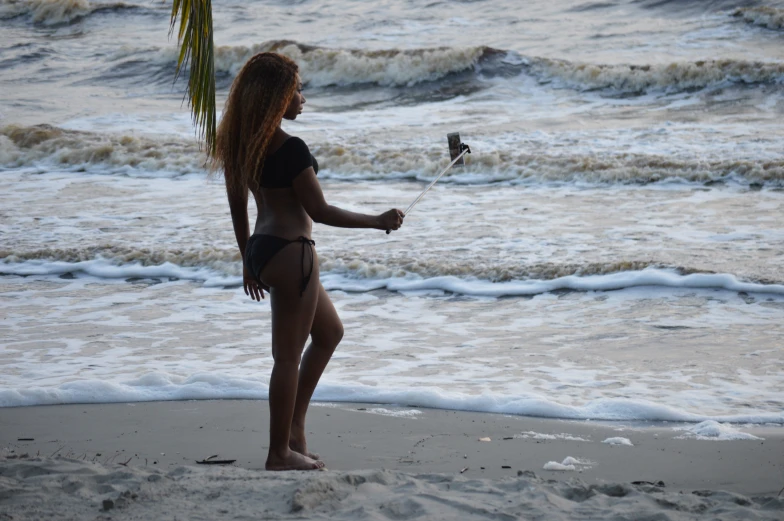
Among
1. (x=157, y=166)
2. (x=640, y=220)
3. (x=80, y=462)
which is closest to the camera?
(x=80, y=462)

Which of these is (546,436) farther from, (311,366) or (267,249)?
(267,249)

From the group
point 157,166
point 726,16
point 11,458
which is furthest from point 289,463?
point 726,16

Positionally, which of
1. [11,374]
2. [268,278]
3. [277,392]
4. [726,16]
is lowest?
[11,374]

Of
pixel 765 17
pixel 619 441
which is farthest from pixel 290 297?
pixel 765 17

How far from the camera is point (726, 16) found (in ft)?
75.5

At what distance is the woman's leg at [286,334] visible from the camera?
379 cm

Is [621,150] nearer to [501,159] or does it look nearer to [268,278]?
[501,159]

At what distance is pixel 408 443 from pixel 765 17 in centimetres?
2083

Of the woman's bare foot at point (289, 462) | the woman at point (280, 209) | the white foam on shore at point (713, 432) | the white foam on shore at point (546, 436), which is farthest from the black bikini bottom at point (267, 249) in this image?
the white foam on shore at point (713, 432)

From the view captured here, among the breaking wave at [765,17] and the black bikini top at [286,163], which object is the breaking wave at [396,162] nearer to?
the black bikini top at [286,163]

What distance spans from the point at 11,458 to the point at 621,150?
11576 mm

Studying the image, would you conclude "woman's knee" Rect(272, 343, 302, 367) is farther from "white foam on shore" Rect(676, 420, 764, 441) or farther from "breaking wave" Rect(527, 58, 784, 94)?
"breaking wave" Rect(527, 58, 784, 94)

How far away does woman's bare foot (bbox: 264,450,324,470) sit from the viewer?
3.89 m

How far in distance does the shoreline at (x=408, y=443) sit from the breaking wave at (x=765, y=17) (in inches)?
781
